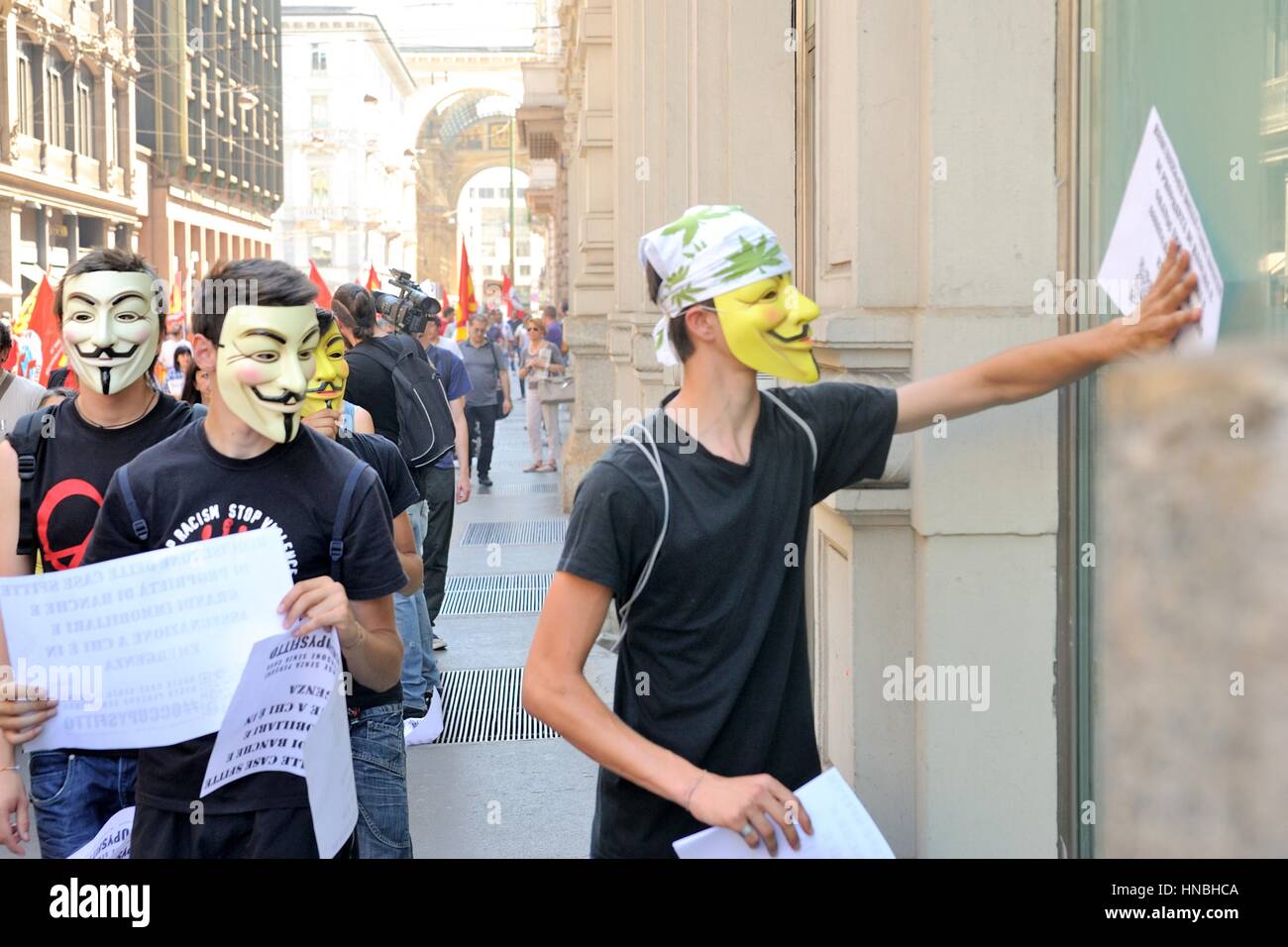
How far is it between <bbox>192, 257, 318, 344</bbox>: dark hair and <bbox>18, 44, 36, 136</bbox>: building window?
3730cm

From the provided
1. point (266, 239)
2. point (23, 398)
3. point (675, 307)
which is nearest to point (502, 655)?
point (23, 398)

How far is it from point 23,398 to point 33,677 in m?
3.23

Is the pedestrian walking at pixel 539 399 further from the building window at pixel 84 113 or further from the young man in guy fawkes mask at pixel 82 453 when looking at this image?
the building window at pixel 84 113

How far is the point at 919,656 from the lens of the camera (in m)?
3.57

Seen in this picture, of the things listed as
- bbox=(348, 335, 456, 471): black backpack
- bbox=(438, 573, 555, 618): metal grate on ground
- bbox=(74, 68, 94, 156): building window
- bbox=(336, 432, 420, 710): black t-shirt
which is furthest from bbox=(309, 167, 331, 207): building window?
bbox=(336, 432, 420, 710): black t-shirt

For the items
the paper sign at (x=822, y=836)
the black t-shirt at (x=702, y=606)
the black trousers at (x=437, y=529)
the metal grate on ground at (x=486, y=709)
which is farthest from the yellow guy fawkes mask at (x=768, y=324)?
the black trousers at (x=437, y=529)

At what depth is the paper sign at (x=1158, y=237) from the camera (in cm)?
260

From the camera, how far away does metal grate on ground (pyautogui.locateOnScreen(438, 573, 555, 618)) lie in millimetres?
10711

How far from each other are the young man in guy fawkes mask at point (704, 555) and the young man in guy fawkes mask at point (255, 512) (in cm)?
65

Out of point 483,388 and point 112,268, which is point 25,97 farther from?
point 112,268

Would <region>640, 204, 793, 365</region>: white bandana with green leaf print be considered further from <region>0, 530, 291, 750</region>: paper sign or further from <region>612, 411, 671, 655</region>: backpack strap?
<region>0, 530, 291, 750</region>: paper sign

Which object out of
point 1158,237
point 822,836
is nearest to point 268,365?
point 822,836

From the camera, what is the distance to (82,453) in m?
3.82
